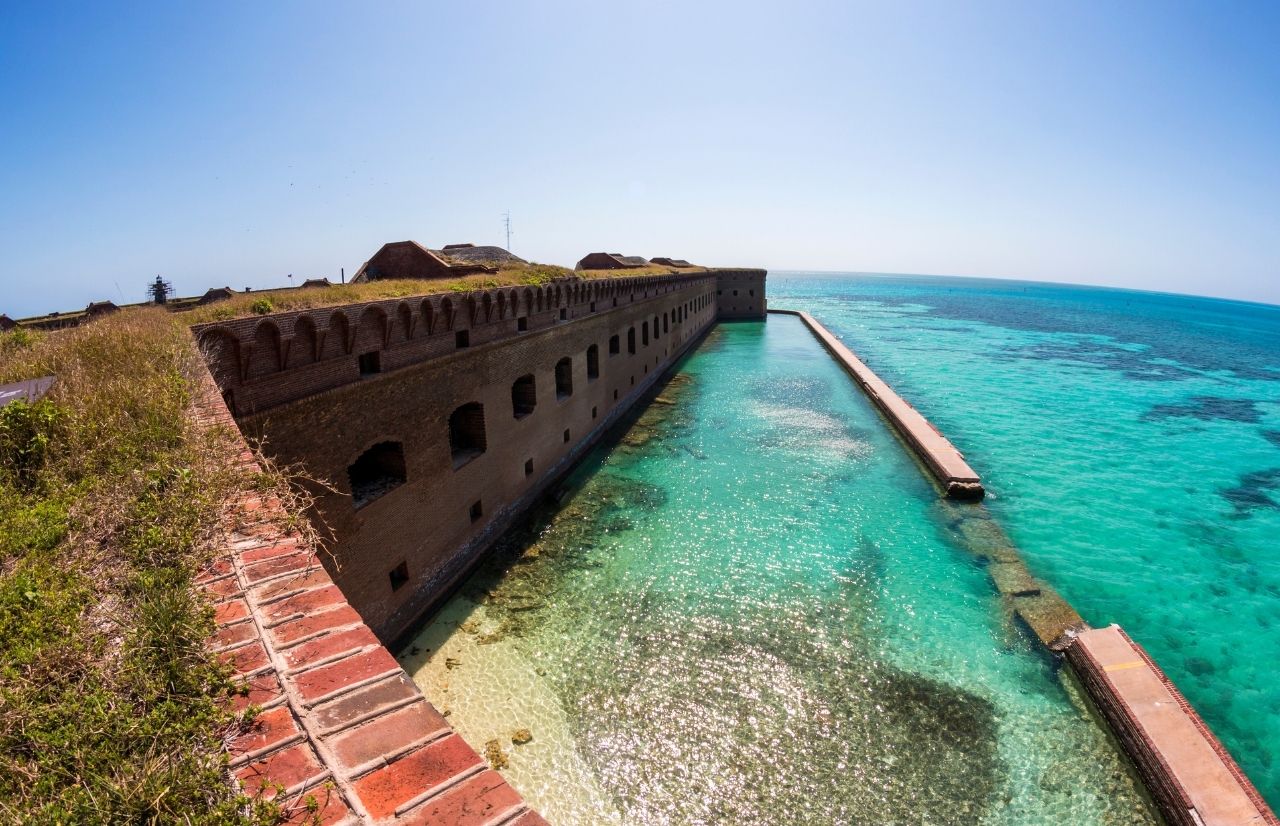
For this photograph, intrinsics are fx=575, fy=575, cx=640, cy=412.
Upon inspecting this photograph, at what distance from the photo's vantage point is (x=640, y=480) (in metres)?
15.0

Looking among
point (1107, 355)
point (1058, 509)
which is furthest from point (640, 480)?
point (1107, 355)

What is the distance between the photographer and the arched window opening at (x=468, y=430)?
1121cm

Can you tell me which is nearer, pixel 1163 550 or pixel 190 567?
pixel 190 567

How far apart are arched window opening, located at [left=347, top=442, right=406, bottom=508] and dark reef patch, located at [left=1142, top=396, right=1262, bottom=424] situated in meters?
29.6

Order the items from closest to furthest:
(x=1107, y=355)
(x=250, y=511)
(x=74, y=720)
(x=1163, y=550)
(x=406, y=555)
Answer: (x=74, y=720)
(x=250, y=511)
(x=406, y=555)
(x=1163, y=550)
(x=1107, y=355)

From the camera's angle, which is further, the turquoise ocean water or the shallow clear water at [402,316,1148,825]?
the turquoise ocean water

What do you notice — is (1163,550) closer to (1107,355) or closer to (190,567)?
(190,567)

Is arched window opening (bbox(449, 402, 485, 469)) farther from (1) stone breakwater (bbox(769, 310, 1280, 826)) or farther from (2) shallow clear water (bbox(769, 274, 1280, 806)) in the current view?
(2) shallow clear water (bbox(769, 274, 1280, 806))

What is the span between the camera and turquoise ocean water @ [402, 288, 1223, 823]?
6.68m

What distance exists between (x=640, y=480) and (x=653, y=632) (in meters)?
6.12

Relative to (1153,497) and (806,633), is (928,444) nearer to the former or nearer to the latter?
(1153,497)

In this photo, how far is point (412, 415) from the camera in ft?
30.2

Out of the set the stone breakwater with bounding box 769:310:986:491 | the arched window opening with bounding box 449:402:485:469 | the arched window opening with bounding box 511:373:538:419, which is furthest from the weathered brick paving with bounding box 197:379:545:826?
the stone breakwater with bounding box 769:310:986:491

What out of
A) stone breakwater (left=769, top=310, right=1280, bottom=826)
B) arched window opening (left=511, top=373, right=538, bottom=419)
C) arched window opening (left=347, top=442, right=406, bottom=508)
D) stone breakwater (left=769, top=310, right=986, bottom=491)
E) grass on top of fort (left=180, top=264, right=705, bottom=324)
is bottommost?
stone breakwater (left=769, top=310, right=1280, bottom=826)
